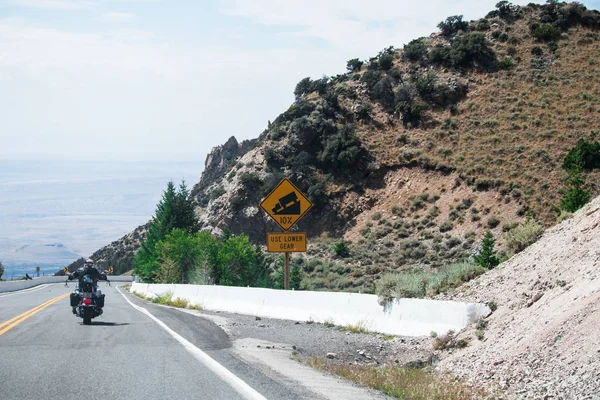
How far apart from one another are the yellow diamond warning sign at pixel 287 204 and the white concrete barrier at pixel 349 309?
7.83ft

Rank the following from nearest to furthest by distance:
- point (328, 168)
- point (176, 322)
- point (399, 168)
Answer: point (176, 322), point (399, 168), point (328, 168)

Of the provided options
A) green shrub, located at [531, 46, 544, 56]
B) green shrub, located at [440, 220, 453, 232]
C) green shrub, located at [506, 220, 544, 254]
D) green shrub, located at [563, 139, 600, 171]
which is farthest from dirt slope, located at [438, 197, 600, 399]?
green shrub, located at [531, 46, 544, 56]

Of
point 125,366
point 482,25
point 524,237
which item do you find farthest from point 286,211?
point 482,25

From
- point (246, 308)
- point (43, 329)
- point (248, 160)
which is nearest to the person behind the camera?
point (43, 329)

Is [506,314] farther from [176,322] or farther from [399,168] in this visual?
[399,168]

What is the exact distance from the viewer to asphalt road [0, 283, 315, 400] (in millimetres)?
8648

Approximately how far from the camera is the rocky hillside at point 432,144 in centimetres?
5762

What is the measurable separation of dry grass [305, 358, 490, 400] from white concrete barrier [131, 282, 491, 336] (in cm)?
211

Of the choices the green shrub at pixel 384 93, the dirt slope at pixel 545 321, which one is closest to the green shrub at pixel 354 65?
the green shrub at pixel 384 93

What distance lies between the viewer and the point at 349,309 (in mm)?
17109

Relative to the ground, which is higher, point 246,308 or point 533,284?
point 533,284

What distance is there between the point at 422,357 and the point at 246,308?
10971 millimetres

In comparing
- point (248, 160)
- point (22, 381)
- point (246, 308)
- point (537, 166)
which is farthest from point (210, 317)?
point (248, 160)

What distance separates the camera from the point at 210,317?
69.4ft
